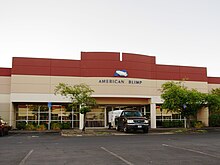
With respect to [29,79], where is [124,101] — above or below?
below

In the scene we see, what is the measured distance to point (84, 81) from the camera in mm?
30438

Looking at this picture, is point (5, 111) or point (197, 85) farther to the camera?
point (197, 85)

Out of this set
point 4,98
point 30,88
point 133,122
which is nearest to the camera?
point 133,122

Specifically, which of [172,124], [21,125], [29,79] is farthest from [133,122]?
[21,125]

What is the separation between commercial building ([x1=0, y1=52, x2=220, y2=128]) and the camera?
29359 millimetres

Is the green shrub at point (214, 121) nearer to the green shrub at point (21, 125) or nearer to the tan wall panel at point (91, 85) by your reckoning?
the tan wall panel at point (91, 85)

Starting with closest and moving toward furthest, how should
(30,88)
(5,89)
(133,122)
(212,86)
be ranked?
(133,122) < (30,88) < (5,89) < (212,86)

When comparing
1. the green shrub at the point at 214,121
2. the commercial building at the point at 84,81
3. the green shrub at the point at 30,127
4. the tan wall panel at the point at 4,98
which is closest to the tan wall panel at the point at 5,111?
the commercial building at the point at 84,81

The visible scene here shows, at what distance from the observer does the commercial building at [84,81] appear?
29.4 metres

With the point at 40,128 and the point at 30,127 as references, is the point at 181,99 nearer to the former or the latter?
the point at 40,128

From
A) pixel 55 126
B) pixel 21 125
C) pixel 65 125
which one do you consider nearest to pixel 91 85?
pixel 65 125

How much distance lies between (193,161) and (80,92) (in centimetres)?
1648

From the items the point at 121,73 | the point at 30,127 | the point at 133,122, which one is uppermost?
the point at 121,73

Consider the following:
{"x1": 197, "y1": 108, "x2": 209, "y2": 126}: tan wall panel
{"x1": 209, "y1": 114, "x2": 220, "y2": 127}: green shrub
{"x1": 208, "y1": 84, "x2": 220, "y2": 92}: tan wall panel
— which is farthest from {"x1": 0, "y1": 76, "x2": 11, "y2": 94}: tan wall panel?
{"x1": 208, "y1": 84, "x2": 220, "y2": 92}: tan wall panel
